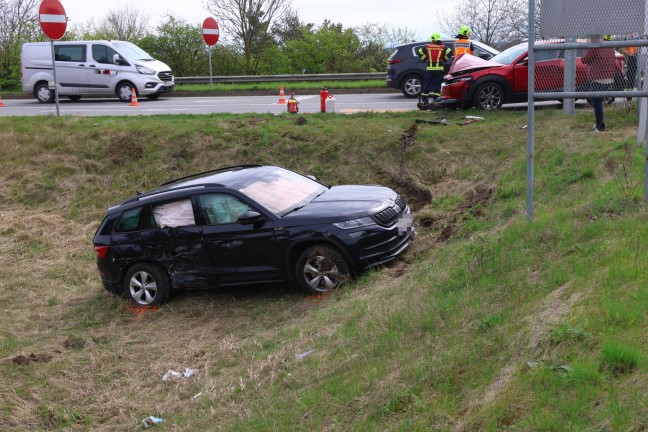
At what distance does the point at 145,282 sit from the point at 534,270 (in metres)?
5.59

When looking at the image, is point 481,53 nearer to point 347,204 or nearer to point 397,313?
point 347,204

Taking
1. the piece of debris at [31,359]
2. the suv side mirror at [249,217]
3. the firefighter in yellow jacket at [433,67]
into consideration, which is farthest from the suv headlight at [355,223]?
the firefighter in yellow jacket at [433,67]

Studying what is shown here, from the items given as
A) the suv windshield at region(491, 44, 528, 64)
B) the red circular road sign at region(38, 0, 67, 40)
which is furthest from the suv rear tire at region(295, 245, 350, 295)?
the red circular road sign at region(38, 0, 67, 40)

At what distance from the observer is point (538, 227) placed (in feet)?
23.9

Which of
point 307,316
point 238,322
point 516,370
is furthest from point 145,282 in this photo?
point 516,370

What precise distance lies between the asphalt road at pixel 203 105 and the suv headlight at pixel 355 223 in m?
9.71

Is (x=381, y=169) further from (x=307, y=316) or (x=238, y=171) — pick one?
(x=307, y=316)

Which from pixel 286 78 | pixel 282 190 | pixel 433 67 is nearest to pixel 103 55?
pixel 286 78

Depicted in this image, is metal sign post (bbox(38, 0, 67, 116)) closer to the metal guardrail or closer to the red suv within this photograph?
the red suv

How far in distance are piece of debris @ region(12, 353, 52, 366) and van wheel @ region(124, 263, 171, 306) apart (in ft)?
6.30

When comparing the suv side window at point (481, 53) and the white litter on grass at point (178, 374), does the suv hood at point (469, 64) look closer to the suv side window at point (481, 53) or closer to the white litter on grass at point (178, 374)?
the suv side window at point (481, 53)

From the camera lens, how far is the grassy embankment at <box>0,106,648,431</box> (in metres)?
4.65

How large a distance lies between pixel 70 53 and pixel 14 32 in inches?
581

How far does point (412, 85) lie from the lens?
20953 millimetres
